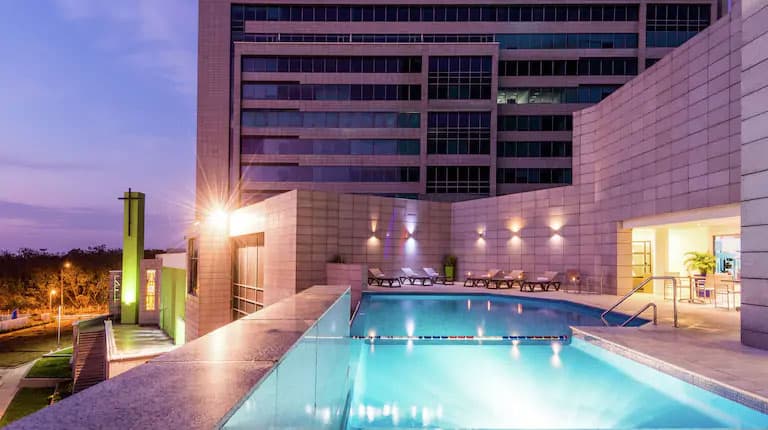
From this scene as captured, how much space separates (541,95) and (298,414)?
122 feet

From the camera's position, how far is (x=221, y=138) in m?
37.2

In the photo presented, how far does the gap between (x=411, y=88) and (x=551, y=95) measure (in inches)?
408

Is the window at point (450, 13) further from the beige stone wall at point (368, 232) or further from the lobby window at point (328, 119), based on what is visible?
the beige stone wall at point (368, 232)

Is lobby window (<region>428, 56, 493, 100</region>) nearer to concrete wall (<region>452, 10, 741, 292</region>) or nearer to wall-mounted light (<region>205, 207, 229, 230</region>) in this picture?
concrete wall (<region>452, 10, 741, 292</region>)

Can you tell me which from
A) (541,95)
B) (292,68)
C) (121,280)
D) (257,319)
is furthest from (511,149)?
(257,319)

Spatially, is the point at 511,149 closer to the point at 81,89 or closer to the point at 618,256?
the point at 618,256

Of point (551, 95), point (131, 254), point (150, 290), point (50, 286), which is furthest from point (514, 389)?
point (50, 286)

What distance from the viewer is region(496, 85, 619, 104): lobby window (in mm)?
36469

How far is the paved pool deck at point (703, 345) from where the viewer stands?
5559 mm

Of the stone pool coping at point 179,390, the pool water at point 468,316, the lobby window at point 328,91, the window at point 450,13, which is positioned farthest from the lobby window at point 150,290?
the stone pool coping at point 179,390

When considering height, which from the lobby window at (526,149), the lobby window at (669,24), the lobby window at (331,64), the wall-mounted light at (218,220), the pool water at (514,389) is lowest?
the pool water at (514,389)

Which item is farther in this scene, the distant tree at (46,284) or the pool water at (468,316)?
the distant tree at (46,284)

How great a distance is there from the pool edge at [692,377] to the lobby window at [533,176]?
28.8m

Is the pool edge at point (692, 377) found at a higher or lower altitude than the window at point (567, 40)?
lower
